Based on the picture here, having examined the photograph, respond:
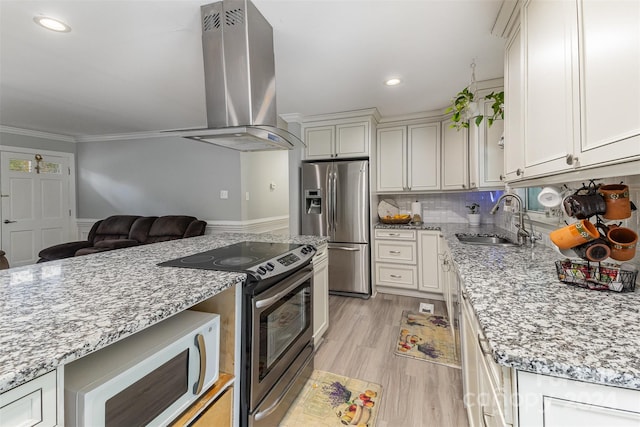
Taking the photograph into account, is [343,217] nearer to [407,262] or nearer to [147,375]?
[407,262]

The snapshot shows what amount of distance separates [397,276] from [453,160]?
158 cm

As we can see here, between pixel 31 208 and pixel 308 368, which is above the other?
pixel 31 208

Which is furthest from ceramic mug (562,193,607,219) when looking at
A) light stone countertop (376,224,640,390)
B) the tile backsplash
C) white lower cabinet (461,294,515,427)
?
the tile backsplash

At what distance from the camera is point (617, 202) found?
3.42 ft

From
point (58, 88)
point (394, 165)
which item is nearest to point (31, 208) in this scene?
point (58, 88)

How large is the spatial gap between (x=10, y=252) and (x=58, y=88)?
10.1ft

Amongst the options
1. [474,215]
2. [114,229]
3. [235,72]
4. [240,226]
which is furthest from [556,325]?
[114,229]

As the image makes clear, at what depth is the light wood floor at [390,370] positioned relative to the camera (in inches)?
63.6

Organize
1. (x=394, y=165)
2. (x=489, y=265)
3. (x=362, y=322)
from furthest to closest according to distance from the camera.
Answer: (x=394, y=165) < (x=362, y=322) < (x=489, y=265)

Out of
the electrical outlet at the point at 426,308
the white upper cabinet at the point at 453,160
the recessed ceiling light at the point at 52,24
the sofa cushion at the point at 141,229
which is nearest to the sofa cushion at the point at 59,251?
the sofa cushion at the point at 141,229

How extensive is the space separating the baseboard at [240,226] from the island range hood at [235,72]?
9.22 ft

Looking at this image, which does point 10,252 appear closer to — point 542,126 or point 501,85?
point 542,126

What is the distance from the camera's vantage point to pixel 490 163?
2.53 meters

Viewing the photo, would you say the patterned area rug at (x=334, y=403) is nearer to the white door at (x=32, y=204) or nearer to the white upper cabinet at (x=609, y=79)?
the white upper cabinet at (x=609, y=79)
